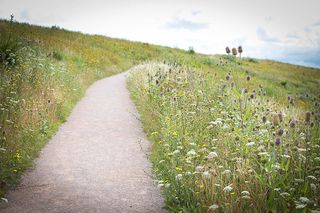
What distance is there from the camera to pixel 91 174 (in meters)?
6.38

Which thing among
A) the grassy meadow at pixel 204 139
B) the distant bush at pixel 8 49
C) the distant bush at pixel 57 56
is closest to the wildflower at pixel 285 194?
the grassy meadow at pixel 204 139

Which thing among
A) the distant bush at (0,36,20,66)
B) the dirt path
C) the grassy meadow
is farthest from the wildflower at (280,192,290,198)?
the distant bush at (0,36,20,66)

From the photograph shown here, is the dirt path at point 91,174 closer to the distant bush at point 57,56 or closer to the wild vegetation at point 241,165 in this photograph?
the wild vegetation at point 241,165

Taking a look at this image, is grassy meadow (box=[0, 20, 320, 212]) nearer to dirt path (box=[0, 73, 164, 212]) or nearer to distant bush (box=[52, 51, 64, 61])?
dirt path (box=[0, 73, 164, 212])

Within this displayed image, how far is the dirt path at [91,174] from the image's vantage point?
5148mm

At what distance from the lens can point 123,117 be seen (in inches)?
436

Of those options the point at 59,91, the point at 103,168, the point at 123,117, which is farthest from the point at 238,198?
the point at 59,91

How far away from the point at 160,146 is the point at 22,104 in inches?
161

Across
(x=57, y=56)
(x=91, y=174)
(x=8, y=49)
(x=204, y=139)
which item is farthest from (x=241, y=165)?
(x=57, y=56)

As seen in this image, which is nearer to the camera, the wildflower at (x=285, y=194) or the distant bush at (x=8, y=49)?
the wildflower at (x=285, y=194)

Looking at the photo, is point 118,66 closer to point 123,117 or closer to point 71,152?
point 123,117

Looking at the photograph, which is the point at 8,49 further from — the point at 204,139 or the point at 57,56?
the point at 204,139

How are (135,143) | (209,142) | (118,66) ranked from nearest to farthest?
(209,142) < (135,143) < (118,66)

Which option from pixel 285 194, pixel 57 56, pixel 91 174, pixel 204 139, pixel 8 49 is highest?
pixel 8 49
